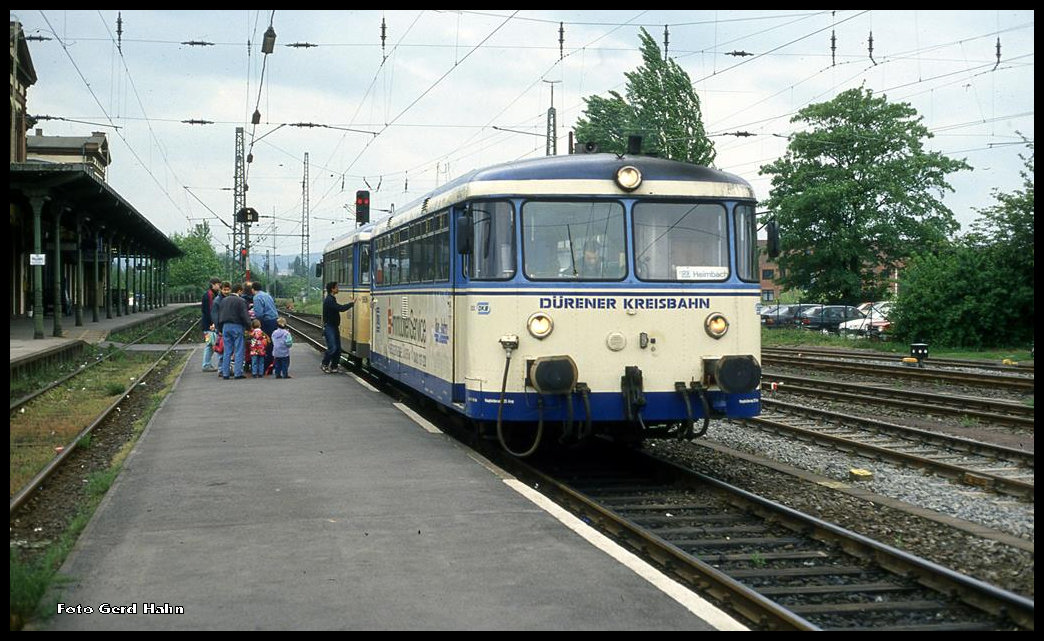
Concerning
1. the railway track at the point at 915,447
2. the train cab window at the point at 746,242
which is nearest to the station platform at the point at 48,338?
the railway track at the point at 915,447

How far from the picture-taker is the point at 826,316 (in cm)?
4347

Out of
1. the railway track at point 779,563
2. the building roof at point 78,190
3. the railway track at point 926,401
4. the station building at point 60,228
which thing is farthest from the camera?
the station building at point 60,228

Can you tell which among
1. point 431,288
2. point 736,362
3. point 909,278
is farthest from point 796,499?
point 909,278

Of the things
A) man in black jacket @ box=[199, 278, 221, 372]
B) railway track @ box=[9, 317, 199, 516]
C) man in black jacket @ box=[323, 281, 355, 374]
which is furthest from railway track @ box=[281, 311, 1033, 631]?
man in black jacket @ box=[199, 278, 221, 372]

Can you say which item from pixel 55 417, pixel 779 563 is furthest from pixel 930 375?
pixel 55 417

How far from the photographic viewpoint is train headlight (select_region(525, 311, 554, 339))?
30.7ft

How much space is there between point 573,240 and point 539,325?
83cm

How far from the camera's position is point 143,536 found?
22.5 feet

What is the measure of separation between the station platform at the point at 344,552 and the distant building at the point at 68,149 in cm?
6914

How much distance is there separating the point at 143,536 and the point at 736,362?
16.7 ft

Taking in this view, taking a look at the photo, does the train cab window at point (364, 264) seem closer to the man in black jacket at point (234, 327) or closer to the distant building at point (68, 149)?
the man in black jacket at point (234, 327)

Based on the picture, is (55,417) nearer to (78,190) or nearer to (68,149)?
(78,190)

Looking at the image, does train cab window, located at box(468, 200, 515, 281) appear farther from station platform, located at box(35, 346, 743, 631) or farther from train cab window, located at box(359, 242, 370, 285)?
train cab window, located at box(359, 242, 370, 285)

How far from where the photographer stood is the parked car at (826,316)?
4278 cm
